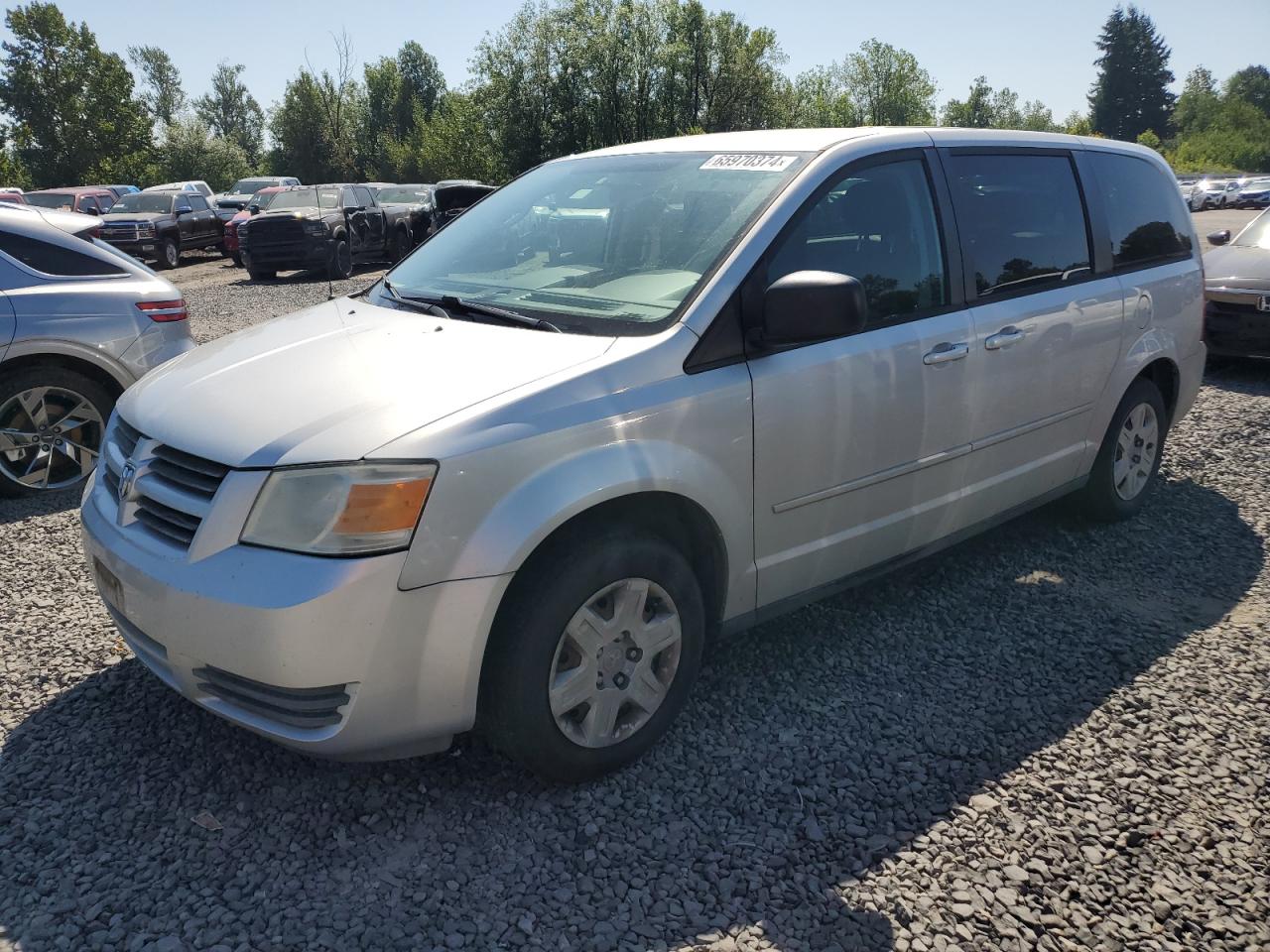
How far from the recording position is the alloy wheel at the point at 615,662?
2807mm

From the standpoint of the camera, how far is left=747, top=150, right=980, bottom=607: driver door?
321 centimetres

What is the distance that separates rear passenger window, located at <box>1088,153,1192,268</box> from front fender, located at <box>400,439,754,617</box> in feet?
8.93

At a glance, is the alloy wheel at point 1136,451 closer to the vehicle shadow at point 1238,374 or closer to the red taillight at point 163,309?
the vehicle shadow at point 1238,374

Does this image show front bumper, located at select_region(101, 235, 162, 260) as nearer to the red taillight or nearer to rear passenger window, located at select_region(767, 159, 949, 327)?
the red taillight

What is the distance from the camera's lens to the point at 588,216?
3.70 metres

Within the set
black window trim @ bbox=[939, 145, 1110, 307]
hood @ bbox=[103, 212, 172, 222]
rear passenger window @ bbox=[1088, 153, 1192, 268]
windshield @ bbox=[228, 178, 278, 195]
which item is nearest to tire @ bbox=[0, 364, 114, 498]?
black window trim @ bbox=[939, 145, 1110, 307]

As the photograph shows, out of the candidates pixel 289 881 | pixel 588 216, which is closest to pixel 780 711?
pixel 289 881

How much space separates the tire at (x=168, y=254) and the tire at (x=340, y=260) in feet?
21.5

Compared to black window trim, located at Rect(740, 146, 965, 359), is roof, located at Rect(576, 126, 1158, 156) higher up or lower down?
higher up

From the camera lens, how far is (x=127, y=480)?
2924mm

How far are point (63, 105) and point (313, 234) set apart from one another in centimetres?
4645

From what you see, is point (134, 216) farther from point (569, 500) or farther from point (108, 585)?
point (569, 500)

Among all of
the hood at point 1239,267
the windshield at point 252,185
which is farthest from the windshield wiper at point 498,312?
the windshield at point 252,185

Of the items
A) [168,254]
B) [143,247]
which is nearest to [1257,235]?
[143,247]
